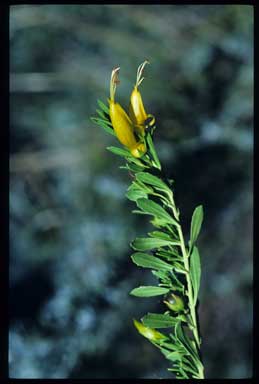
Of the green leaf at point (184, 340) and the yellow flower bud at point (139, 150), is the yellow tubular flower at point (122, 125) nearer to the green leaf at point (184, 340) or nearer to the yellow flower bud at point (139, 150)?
the yellow flower bud at point (139, 150)

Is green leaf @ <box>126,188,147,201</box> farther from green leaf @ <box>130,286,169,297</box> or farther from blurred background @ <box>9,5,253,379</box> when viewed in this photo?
blurred background @ <box>9,5,253,379</box>

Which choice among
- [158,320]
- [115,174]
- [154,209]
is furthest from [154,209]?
[115,174]

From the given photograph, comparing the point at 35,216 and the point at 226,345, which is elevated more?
the point at 35,216

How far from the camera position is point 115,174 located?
4.11ft

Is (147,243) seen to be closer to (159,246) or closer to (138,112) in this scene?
(159,246)

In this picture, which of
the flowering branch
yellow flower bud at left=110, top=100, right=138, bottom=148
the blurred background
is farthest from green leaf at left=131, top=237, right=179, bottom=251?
the blurred background

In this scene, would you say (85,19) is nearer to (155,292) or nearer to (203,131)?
(203,131)

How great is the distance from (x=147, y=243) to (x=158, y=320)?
0.27 feet

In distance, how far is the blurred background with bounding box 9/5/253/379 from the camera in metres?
1.23

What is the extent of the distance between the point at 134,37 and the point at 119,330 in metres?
0.69

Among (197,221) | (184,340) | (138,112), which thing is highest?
(138,112)

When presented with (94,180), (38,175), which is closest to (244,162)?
(94,180)

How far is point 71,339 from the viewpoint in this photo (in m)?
1.21

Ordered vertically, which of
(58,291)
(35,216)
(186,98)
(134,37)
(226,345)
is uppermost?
(134,37)
